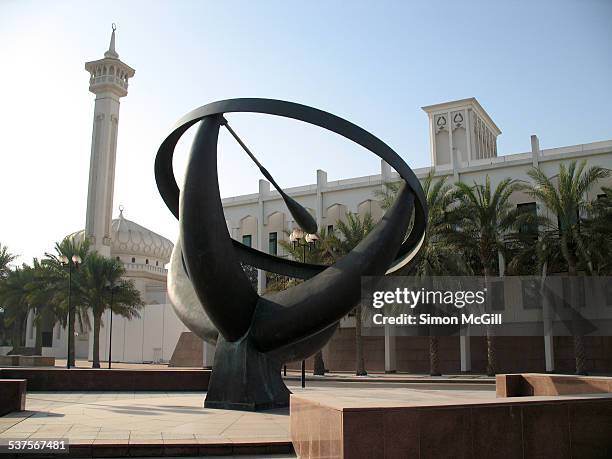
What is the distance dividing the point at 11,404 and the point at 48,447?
4.66 meters

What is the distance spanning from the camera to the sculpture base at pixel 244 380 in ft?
42.1

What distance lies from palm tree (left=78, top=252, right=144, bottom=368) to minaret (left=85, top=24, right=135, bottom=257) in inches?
714

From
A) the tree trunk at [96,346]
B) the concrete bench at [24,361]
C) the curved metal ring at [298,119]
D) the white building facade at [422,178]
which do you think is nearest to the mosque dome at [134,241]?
the white building facade at [422,178]

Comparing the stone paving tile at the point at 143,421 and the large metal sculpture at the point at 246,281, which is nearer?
the stone paving tile at the point at 143,421

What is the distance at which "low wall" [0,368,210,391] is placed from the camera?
60.4ft

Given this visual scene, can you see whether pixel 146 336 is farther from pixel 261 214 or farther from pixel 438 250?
pixel 438 250

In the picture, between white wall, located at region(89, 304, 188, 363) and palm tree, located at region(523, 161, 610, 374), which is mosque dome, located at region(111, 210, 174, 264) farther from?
palm tree, located at region(523, 161, 610, 374)

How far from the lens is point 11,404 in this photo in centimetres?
1219

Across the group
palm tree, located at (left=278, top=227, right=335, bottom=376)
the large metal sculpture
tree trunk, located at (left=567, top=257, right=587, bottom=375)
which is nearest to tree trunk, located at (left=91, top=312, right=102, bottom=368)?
palm tree, located at (left=278, top=227, right=335, bottom=376)

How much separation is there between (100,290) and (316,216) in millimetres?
15296

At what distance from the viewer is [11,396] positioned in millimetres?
12188

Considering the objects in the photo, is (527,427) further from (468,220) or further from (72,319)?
(72,319)

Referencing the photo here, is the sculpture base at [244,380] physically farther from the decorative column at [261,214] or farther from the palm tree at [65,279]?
the decorative column at [261,214]

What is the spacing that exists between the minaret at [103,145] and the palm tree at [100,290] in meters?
18.1
